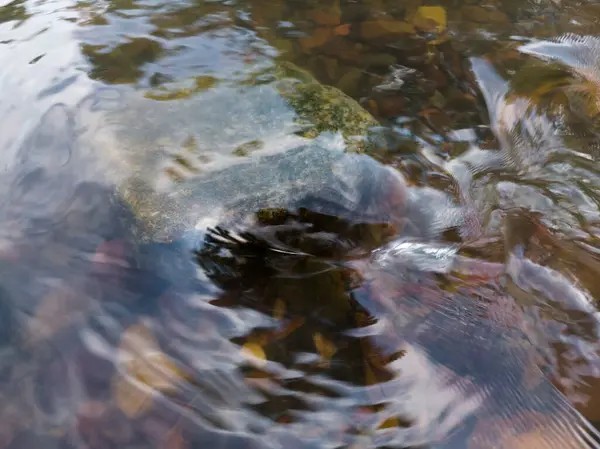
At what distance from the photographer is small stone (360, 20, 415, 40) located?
4.38 metres

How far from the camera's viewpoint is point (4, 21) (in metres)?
4.55

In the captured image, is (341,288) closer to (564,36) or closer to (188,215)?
(188,215)

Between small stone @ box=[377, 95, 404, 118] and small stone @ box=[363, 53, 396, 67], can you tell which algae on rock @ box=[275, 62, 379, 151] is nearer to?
small stone @ box=[377, 95, 404, 118]

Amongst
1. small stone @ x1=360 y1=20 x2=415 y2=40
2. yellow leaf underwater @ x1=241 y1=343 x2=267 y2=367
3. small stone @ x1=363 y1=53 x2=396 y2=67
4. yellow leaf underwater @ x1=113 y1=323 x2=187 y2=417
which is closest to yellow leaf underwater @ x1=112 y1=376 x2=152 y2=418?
yellow leaf underwater @ x1=113 y1=323 x2=187 y2=417

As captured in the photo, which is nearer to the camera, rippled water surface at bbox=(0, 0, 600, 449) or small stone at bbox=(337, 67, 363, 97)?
rippled water surface at bbox=(0, 0, 600, 449)

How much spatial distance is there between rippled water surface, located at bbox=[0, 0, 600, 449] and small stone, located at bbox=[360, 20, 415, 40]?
0.98 ft

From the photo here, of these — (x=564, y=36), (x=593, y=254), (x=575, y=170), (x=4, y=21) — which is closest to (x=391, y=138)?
(x=575, y=170)

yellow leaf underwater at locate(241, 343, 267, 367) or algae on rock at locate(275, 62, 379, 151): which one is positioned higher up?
algae on rock at locate(275, 62, 379, 151)

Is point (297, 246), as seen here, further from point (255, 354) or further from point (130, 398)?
point (130, 398)

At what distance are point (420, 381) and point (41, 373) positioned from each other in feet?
5.75

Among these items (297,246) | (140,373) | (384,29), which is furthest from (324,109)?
(140,373)

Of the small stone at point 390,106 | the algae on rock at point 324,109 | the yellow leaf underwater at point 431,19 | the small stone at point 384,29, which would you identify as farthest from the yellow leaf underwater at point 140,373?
the yellow leaf underwater at point 431,19

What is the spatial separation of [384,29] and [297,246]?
262cm

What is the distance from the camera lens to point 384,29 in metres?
4.43
